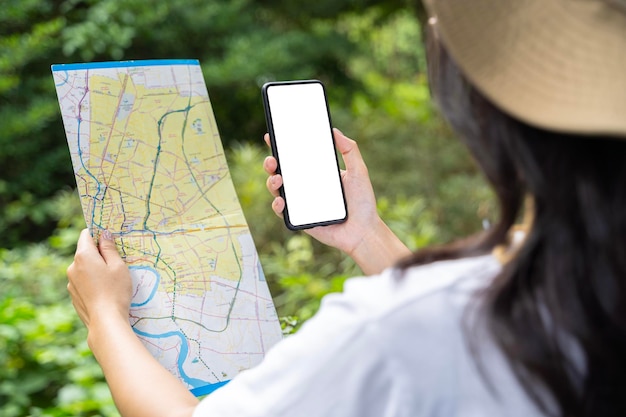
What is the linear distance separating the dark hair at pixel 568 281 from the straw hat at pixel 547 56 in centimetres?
4

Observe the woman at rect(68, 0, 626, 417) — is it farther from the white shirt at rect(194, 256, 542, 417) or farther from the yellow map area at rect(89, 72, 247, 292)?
the yellow map area at rect(89, 72, 247, 292)

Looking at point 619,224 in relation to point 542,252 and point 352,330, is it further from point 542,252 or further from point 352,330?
point 352,330

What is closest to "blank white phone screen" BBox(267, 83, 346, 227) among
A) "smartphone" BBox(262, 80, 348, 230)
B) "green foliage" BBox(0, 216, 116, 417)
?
"smartphone" BBox(262, 80, 348, 230)

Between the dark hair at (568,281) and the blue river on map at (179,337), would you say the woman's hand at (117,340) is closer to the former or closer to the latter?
the blue river on map at (179,337)

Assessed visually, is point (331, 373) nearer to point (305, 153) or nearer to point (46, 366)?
point (305, 153)

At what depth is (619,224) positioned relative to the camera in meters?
0.66

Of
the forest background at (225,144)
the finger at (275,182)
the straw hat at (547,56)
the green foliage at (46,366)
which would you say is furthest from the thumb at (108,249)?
the green foliage at (46,366)

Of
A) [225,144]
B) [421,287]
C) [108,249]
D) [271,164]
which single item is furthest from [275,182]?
[225,144]

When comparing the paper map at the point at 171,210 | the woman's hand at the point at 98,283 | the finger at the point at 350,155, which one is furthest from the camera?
the finger at the point at 350,155

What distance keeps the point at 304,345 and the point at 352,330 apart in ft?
0.18

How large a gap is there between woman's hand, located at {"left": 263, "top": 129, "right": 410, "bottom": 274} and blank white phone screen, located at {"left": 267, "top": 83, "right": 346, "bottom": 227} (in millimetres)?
22

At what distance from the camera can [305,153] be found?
127 cm

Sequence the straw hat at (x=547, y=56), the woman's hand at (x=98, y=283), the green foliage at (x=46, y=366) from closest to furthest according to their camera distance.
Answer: the straw hat at (x=547, y=56) < the woman's hand at (x=98, y=283) < the green foliage at (x=46, y=366)

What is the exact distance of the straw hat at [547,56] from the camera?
2.13ft
